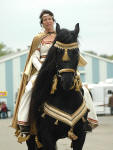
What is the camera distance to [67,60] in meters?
6.79

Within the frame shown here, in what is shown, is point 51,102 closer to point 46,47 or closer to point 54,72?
point 54,72

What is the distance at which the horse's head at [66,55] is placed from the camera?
6680mm

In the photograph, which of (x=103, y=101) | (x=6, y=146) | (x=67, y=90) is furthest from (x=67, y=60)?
(x=103, y=101)

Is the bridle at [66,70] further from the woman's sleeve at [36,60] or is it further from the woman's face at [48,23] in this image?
the woman's face at [48,23]

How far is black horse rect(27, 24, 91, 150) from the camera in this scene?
273 inches

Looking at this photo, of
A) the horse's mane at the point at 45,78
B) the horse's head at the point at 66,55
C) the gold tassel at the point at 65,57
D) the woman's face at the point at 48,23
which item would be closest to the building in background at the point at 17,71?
the woman's face at the point at 48,23

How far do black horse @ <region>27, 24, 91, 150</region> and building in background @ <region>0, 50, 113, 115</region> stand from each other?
41.5m

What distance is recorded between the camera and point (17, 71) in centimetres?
5066

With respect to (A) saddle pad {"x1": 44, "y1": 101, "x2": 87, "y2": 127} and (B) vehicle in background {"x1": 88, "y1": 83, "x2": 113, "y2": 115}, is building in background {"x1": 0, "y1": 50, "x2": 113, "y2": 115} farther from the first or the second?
(A) saddle pad {"x1": 44, "y1": 101, "x2": 87, "y2": 127}

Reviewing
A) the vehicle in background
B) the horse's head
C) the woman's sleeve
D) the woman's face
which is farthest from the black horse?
the vehicle in background

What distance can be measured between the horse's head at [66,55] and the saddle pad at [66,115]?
1.53 feet

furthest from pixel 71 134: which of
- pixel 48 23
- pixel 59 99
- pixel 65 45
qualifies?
pixel 48 23

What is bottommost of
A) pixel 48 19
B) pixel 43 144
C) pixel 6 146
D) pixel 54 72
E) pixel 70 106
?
pixel 6 146

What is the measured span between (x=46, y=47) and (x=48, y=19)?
0.53 metres
